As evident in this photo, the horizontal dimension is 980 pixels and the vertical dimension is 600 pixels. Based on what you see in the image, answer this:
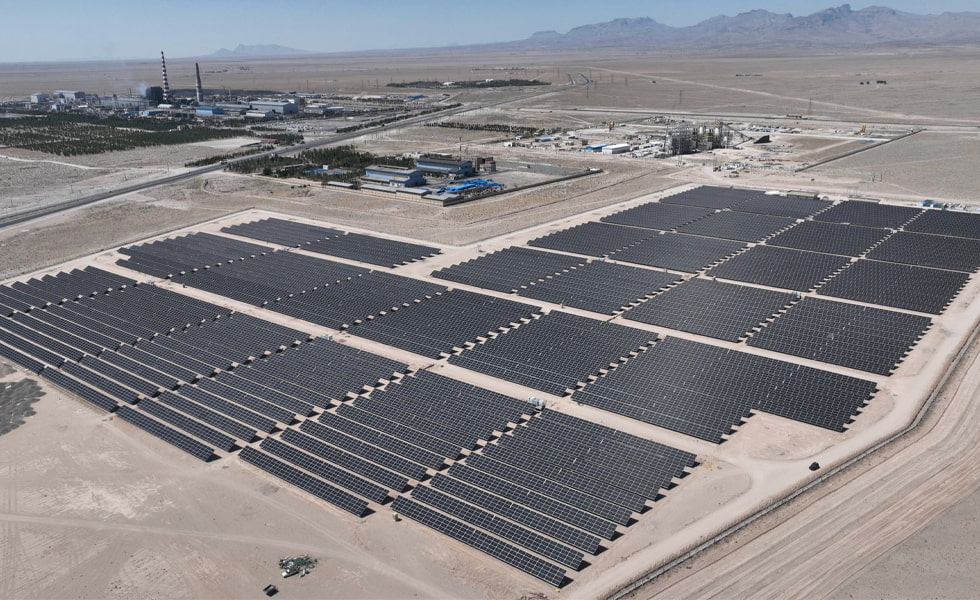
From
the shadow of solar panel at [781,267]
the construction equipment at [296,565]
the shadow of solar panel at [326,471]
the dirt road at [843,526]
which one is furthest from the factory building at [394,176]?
the dirt road at [843,526]

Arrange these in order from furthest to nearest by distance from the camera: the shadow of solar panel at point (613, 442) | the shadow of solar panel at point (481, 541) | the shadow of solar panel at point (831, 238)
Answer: the shadow of solar panel at point (831, 238) < the shadow of solar panel at point (613, 442) < the shadow of solar panel at point (481, 541)

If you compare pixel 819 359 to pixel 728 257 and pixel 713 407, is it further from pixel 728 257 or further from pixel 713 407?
pixel 728 257

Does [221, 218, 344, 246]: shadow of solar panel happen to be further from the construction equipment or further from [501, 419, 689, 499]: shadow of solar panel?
the construction equipment

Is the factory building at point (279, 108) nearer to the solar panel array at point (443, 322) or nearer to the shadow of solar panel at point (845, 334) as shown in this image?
the solar panel array at point (443, 322)

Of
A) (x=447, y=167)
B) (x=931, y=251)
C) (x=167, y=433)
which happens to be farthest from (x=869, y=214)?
(x=167, y=433)

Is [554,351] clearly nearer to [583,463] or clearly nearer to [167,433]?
[583,463]

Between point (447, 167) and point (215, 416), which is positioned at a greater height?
point (447, 167)
